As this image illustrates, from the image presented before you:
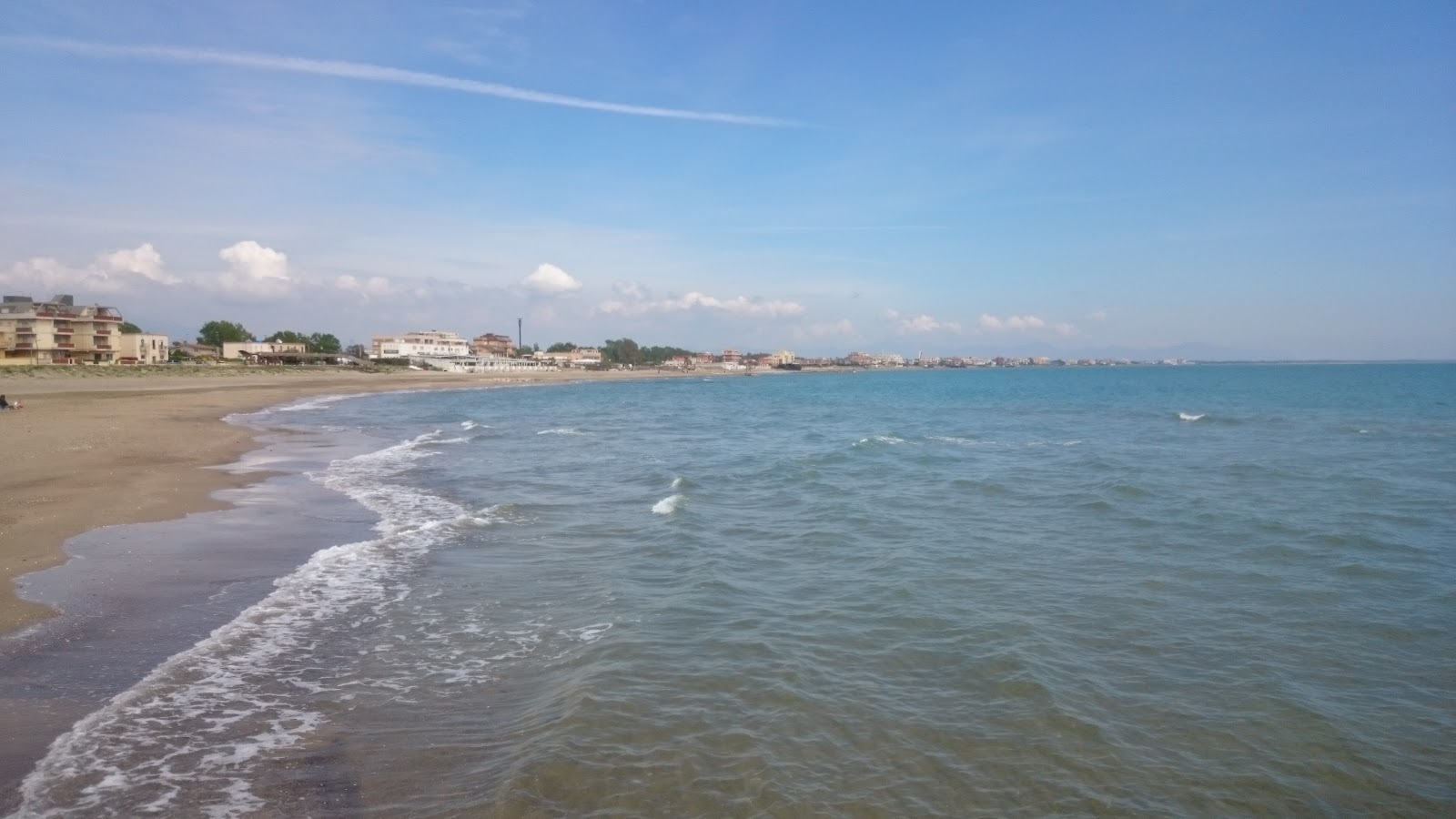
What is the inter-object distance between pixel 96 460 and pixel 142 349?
3253 inches

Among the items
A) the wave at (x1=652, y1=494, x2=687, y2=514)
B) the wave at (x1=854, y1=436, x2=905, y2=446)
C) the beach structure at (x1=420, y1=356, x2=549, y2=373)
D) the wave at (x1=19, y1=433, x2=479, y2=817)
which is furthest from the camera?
the beach structure at (x1=420, y1=356, x2=549, y2=373)

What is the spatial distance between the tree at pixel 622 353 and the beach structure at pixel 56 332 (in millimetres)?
108799

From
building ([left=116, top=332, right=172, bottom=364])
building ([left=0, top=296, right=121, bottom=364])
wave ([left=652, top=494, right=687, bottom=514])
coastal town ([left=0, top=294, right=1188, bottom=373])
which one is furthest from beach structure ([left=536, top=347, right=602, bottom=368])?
wave ([left=652, top=494, right=687, bottom=514])

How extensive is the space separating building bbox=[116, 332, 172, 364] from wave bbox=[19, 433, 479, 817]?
8665 cm

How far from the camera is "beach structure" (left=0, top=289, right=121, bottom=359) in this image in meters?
70.8

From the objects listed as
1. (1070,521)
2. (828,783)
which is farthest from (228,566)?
(1070,521)

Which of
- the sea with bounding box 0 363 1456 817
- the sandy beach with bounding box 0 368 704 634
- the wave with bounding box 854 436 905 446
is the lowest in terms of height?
the sea with bounding box 0 363 1456 817

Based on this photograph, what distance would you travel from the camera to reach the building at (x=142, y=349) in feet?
271

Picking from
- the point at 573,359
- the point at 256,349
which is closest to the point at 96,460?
the point at 256,349

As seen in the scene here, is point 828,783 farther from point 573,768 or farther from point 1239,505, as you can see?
point 1239,505

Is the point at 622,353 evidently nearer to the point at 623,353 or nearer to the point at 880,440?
the point at 623,353

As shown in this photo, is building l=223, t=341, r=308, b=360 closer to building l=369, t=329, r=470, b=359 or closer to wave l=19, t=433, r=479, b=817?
building l=369, t=329, r=470, b=359

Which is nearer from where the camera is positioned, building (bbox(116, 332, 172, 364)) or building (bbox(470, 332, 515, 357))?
building (bbox(116, 332, 172, 364))

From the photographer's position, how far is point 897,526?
573 inches
